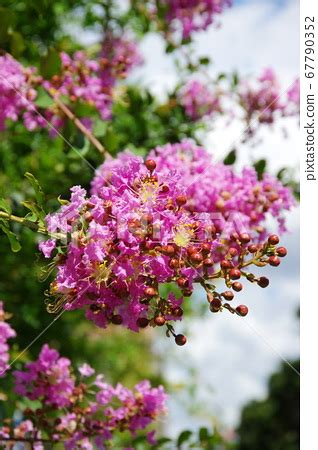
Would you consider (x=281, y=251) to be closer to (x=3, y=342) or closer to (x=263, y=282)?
(x=263, y=282)

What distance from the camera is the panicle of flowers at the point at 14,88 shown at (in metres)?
2.00

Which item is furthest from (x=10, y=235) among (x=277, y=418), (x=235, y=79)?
(x=277, y=418)

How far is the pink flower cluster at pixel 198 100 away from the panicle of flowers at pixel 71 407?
1434 mm

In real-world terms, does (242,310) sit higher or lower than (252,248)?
lower

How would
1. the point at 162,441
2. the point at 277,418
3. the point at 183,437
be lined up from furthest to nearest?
the point at 277,418 → the point at 183,437 → the point at 162,441

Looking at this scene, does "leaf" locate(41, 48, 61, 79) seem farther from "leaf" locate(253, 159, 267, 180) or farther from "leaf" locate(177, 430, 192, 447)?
"leaf" locate(177, 430, 192, 447)

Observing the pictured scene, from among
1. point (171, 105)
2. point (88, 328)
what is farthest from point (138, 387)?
point (88, 328)

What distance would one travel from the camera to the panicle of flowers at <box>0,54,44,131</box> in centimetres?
200

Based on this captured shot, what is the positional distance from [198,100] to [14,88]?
1082 millimetres

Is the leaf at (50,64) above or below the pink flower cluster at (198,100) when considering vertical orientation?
below

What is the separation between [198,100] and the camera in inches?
115

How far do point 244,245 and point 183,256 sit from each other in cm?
15

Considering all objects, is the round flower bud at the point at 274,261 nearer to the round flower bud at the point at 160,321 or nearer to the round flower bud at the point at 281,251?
the round flower bud at the point at 281,251

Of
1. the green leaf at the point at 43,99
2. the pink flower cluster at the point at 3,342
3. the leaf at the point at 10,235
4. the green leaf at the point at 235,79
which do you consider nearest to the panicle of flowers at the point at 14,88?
the green leaf at the point at 43,99
